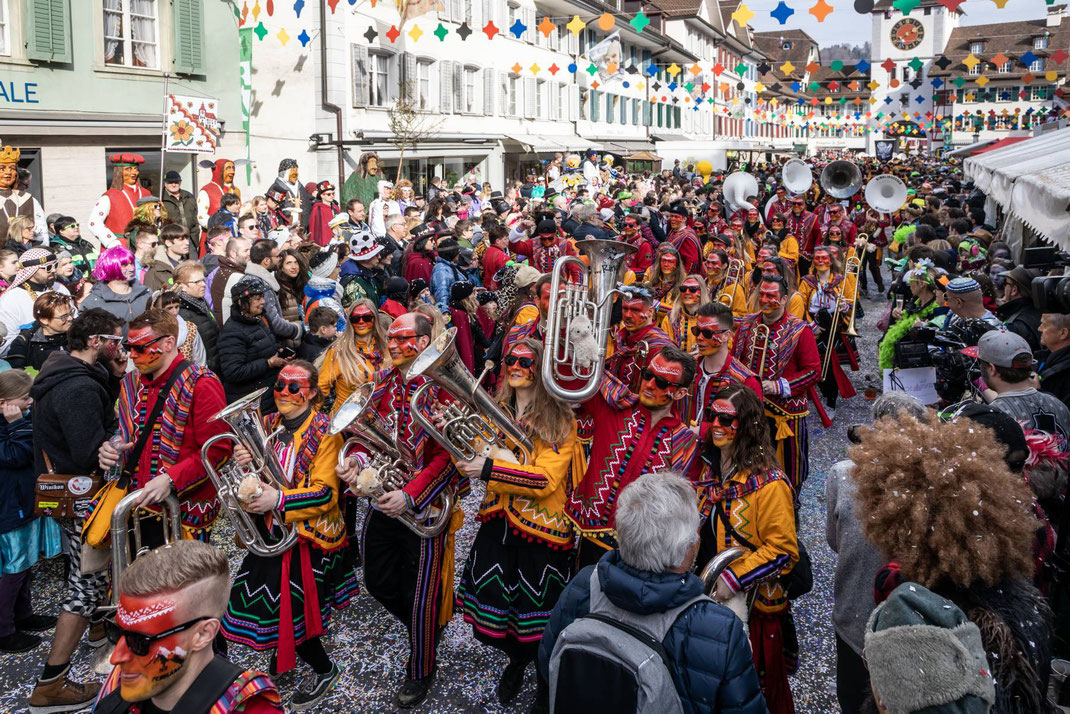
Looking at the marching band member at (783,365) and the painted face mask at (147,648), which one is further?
the marching band member at (783,365)

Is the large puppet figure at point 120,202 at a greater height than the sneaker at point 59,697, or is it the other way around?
the large puppet figure at point 120,202

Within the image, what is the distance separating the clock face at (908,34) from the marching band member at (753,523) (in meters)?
72.7

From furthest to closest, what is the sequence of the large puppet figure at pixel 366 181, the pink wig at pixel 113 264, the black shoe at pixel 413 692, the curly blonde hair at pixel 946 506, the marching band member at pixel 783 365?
the large puppet figure at pixel 366 181 → the pink wig at pixel 113 264 → the marching band member at pixel 783 365 → the black shoe at pixel 413 692 → the curly blonde hair at pixel 946 506

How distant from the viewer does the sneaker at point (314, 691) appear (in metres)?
4.33

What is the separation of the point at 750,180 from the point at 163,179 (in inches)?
381

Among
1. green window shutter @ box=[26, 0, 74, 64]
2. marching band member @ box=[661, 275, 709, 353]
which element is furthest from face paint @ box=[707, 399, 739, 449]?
green window shutter @ box=[26, 0, 74, 64]

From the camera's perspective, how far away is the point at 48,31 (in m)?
13.4

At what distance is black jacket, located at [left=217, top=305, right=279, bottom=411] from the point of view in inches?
246

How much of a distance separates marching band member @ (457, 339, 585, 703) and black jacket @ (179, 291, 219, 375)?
10.8 ft

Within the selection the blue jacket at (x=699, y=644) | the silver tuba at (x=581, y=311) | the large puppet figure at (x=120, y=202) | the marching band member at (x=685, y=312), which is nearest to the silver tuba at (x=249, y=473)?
the silver tuba at (x=581, y=311)

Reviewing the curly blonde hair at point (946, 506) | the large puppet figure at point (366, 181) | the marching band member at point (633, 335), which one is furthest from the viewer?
the large puppet figure at point (366, 181)

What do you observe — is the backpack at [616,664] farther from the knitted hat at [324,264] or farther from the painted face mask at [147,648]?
the knitted hat at [324,264]

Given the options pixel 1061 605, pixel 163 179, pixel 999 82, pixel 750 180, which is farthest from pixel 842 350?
pixel 999 82

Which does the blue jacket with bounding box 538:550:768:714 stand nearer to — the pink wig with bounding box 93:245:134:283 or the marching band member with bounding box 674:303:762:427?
the marching band member with bounding box 674:303:762:427
